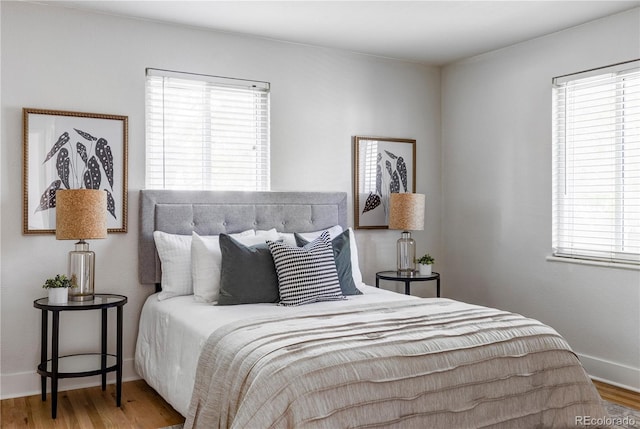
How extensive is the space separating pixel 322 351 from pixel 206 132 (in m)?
2.34

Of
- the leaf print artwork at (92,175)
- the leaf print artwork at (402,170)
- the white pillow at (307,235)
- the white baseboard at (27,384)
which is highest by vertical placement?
the leaf print artwork at (402,170)

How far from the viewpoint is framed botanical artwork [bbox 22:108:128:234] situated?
12.0ft

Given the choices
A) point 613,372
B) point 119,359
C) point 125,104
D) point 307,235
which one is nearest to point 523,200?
point 613,372

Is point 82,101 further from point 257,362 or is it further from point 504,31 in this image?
point 504,31

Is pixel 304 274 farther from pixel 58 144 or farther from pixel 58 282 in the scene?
pixel 58 144

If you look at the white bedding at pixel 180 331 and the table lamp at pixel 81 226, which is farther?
the table lamp at pixel 81 226

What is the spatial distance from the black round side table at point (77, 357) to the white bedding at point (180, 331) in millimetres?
202

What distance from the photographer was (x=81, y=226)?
3.41 meters

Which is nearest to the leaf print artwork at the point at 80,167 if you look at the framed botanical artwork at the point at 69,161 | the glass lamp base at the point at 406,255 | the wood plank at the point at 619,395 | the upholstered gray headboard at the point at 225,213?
the framed botanical artwork at the point at 69,161

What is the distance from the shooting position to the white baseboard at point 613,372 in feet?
12.5

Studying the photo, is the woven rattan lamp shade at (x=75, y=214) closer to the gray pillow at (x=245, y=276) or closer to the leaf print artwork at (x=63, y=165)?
the leaf print artwork at (x=63, y=165)

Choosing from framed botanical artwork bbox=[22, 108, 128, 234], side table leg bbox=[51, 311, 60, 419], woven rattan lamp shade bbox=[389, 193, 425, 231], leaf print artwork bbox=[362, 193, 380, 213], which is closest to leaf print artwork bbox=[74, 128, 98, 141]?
framed botanical artwork bbox=[22, 108, 128, 234]

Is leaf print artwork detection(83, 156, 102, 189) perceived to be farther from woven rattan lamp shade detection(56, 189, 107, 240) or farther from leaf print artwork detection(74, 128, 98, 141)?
woven rattan lamp shade detection(56, 189, 107, 240)

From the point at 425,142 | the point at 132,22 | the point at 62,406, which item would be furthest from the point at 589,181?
the point at 62,406
